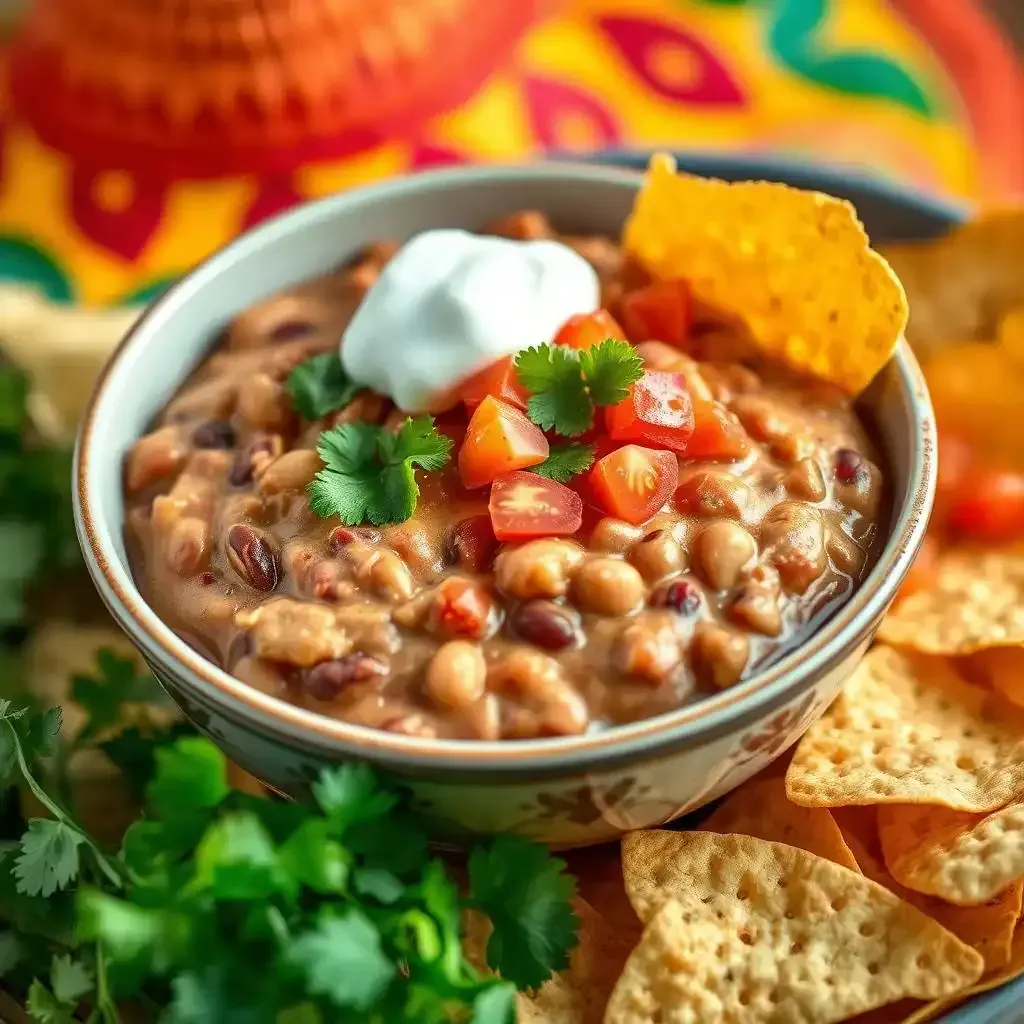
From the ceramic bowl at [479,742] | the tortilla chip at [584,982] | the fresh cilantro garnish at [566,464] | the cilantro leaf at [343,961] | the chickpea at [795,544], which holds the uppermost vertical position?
the fresh cilantro garnish at [566,464]

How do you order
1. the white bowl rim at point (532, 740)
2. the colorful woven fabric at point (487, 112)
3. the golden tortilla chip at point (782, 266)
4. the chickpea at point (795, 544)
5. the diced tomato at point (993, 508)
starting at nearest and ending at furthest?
the white bowl rim at point (532, 740) < the chickpea at point (795, 544) < the golden tortilla chip at point (782, 266) < the diced tomato at point (993, 508) < the colorful woven fabric at point (487, 112)

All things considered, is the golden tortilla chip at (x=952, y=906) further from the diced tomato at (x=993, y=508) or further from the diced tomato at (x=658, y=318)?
the diced tomato at (x=658, y=318)

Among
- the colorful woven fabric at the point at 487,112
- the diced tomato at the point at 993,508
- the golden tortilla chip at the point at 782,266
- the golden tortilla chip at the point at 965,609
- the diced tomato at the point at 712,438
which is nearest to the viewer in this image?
the diced tomato at the point at 712,438

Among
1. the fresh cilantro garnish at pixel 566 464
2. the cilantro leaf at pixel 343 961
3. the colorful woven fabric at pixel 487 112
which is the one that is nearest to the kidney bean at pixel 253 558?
the fresh cilantro garnish at pixel 566 464

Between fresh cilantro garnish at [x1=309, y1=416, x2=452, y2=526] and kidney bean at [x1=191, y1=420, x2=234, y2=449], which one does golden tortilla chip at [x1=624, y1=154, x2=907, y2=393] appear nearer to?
fresh cilantro garnish at [x1=309, y1=416, x2=452, y2=526]

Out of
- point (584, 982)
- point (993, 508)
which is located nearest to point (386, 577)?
point (584, 982)

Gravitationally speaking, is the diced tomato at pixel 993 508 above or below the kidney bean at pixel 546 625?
below

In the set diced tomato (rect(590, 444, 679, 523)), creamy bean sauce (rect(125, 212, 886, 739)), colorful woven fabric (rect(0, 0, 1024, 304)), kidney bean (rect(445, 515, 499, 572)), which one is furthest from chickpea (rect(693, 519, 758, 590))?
colorful woven fabric (rect(0, 0, 1024, 304))
